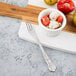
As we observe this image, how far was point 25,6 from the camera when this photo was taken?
1173mm

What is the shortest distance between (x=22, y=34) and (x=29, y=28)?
5cm

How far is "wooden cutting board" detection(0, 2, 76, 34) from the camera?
109 cm

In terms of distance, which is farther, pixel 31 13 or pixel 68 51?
pixel 31 13

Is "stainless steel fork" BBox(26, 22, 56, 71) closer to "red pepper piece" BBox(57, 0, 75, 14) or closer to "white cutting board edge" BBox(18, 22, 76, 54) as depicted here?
"white cutting board edge" BBox(18, 22, 76, 54)

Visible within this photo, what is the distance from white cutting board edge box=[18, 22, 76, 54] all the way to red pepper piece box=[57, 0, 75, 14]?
122 millimetres

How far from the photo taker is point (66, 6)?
1.08 meters

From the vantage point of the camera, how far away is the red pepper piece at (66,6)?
1.08 m

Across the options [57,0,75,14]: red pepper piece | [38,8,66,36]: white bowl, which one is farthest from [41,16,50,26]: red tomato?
[57,0,75,14]: red pepper piece

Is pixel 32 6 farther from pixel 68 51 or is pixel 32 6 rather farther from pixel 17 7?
pixel 68 51

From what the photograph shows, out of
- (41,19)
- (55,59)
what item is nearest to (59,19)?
(41,19)

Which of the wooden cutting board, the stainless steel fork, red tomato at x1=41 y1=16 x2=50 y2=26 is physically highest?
red tomato at x1=41 y1=16 x2=50 y2=26

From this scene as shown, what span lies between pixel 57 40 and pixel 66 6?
185mm

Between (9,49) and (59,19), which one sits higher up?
(59,19)

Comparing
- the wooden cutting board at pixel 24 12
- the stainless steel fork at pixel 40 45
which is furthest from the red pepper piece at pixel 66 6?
the stainless steel fork at pixel 40 45
